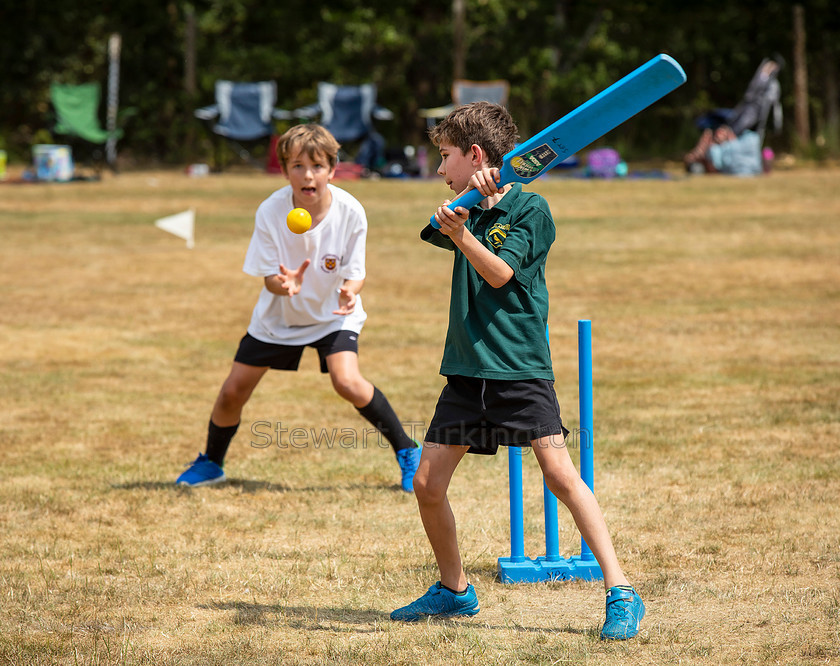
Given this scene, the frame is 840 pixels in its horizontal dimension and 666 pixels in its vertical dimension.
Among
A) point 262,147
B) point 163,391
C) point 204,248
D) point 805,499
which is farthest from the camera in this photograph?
point 262,147

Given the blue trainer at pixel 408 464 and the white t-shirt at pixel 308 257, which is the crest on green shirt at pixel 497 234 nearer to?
the white t-shirt at pixel 308 257

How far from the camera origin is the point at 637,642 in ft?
10.8

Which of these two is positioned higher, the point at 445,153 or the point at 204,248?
the point at 445,153

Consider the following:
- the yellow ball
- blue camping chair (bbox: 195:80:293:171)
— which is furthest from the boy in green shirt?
blue camping chair (bbox: 195:80:293:171)

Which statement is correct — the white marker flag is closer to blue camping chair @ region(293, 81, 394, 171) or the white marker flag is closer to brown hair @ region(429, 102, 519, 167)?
blue camping chair @ region(293, 81, 394, 171)

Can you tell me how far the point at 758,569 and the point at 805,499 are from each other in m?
0.93

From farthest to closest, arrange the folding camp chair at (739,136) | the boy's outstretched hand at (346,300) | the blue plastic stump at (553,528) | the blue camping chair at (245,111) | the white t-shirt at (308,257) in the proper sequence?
1. the blue camping chair at (245,111)
2. the folding camp chair at (739,136)
3. the white t-shirt at (308,257)
4. the boy's outstretched hand at (346,300)
5. the blue plastic stump at (553,528)

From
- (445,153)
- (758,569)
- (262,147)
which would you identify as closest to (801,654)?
(758,569)

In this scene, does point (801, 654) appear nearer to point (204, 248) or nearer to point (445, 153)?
point (445, 153)

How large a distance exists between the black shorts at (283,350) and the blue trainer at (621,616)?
2.05m

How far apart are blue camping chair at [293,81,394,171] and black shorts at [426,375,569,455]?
1938cm

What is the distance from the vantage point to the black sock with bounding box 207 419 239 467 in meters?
5.15

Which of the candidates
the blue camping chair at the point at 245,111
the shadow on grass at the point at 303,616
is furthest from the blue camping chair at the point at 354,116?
the shadow on grass at the point at 303,616

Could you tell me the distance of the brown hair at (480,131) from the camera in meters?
3.31
